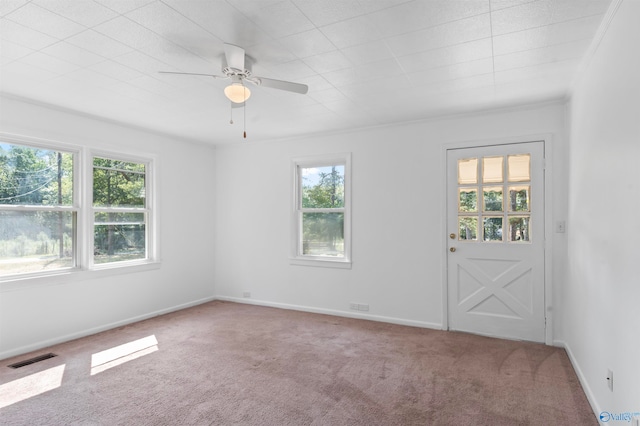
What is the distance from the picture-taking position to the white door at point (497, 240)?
12.8ft

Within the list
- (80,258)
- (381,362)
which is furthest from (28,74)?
(381,362)

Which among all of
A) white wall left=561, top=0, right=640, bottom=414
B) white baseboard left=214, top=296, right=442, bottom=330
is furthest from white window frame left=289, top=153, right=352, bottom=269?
white wall left=561, top=0, right=640, bottom=414

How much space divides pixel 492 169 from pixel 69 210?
470 cm

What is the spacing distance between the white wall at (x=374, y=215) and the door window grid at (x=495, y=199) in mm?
239

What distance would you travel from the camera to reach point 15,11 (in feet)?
6.82

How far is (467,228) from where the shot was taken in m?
4.21

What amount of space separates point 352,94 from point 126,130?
2940 mm

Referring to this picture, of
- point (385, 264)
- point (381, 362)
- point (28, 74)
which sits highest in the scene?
point (28, 74)

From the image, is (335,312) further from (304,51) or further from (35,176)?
(35,176)

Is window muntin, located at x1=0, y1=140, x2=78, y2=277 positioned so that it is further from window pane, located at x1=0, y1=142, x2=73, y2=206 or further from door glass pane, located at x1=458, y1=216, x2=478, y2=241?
door glass pane, located at x1=458, y1=216, x2=478, y2=241

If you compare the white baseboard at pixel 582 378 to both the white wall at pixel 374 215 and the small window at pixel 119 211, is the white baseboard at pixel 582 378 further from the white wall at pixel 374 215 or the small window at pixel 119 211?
the small window at pixel 119 211

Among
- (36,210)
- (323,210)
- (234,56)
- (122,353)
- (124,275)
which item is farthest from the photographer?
(323,210)

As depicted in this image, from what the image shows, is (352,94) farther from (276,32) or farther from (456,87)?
(276,32)

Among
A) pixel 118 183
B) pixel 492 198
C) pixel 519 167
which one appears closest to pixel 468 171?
pixel 492 198
